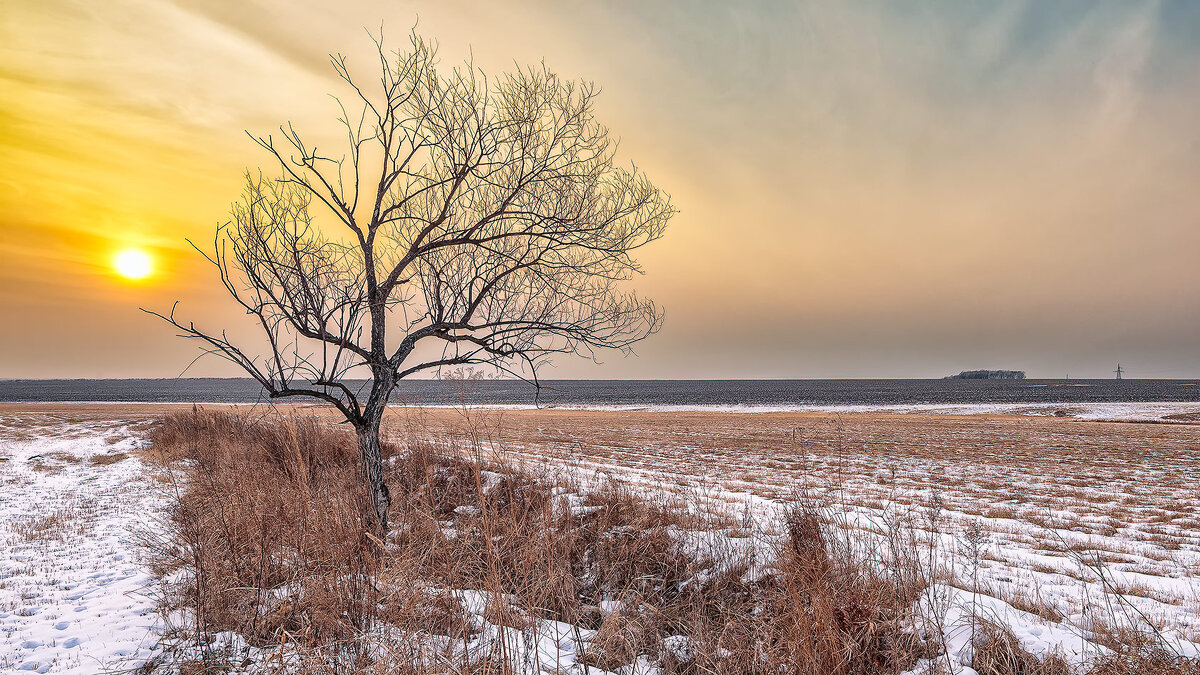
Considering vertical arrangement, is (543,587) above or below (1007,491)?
above

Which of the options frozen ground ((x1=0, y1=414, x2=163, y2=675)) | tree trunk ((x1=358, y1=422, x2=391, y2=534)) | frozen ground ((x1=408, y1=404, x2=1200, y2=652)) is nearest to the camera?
frozen ground ((x1=0, y1=414, x2=163, y2=675))

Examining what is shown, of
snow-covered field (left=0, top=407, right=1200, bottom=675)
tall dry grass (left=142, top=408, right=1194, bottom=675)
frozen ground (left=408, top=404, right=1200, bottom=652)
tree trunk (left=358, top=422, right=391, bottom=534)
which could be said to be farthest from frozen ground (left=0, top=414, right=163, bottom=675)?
frozen ground (left=408, top=404, right=1200, bottom=652)

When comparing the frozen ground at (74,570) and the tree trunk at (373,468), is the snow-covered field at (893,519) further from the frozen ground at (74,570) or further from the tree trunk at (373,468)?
the tree trunk at (373,468)

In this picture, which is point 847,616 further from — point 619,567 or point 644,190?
point 644,190

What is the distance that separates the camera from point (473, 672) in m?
3.38

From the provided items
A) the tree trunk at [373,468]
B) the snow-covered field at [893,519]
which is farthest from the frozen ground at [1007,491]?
the tree trunk at [373,468]

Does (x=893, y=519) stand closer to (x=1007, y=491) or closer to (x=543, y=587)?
(x=543, y=587)

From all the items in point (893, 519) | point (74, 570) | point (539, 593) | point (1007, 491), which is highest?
point (539, 593)

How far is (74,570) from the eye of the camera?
6.24m

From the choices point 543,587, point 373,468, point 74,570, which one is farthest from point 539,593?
point 74,570

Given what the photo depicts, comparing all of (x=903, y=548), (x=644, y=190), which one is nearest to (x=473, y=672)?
(x=903, y=548)

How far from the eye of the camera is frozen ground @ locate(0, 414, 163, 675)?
4.22m

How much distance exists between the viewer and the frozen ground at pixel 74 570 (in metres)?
4.22

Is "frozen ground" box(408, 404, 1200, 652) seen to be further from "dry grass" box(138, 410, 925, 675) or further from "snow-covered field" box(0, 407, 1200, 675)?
"dry grass" box(138, 410, 925, 675)
